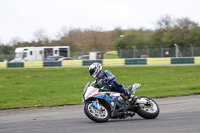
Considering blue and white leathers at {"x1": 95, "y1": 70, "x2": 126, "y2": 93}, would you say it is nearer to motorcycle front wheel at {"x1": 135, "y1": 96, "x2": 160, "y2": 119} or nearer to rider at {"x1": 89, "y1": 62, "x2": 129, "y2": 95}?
rider at {"x1": 89, "y1": 62, "x2": 129, "y2": 95}

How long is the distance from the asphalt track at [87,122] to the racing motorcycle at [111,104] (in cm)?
18

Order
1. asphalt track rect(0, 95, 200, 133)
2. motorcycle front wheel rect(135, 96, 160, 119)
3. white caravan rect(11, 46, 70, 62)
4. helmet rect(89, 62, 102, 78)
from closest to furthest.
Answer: asphalt track rect(0, 95, 200, 133)
helmet rect(89, 62, 102, 78)
motorcycle front wheel rect(135, 96, 160, 119)
white caravan rect(11, 46, 70, 62)

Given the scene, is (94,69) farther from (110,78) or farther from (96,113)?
(96,113)

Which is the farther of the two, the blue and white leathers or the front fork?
the blue and white leathers

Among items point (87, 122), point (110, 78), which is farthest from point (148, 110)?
point (87, 122)

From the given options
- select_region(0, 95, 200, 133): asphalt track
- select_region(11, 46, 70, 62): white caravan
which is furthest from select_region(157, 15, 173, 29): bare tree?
select_region(0, 95, 200, 133): asphalt track

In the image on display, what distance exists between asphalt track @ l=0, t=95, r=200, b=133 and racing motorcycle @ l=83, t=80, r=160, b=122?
179mm

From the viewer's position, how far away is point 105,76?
7.86 m

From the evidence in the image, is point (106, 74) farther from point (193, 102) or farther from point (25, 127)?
point (193, 102)

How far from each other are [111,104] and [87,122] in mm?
748

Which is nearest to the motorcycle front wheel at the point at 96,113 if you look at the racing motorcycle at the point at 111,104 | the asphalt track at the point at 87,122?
the racing motorcycle at the point at 111,104

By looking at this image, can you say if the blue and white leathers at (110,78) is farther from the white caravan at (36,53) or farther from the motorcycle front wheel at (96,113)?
the white caravan at (36,53)

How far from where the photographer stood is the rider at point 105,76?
7.68m

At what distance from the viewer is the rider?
7680 millimetres
